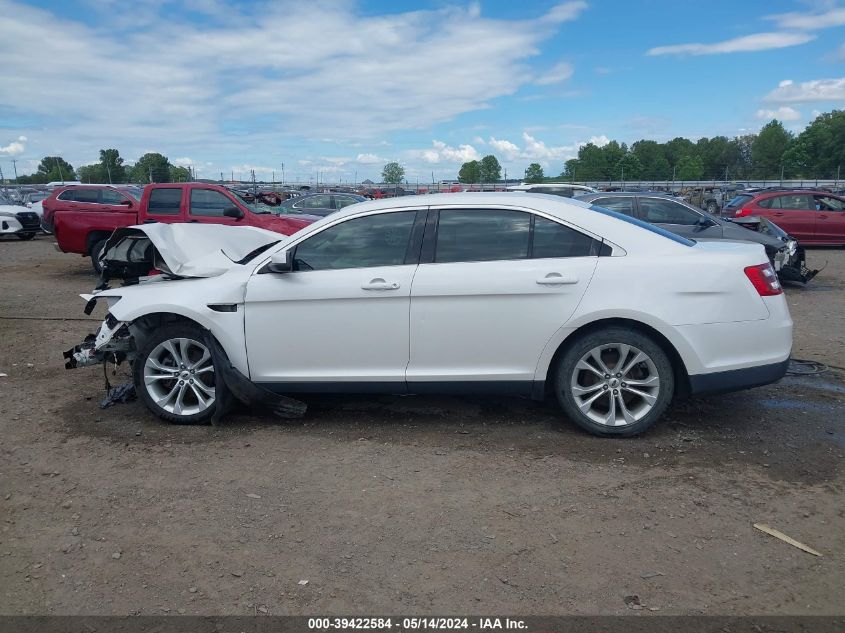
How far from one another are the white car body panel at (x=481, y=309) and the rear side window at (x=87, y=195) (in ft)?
41.2

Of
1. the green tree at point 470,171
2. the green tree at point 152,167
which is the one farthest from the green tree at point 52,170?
the green tree at point 470,171

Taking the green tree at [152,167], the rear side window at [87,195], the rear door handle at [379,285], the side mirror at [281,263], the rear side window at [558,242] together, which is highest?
the green tree at [152,167]

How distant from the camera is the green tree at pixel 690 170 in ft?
232

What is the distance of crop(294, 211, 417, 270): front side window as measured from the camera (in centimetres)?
482

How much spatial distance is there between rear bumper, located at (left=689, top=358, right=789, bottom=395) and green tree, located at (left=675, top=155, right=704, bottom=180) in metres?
70.4

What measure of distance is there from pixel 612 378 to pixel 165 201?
33.2ft

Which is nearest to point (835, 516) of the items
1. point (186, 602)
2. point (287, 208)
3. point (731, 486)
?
point (731, 486)

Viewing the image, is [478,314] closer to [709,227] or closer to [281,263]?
[281,263]

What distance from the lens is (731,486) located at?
397cm

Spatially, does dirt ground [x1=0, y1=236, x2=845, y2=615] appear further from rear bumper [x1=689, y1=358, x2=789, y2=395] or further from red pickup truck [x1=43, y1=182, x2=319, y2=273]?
red pickup truck [x1=43, y1=182, x2=319, y2=273]

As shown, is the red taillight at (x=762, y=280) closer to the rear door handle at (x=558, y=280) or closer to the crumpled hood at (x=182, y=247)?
the rear door handle at (x=558, y=280)

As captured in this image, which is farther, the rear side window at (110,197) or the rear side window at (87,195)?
the rear side window at (87,195)


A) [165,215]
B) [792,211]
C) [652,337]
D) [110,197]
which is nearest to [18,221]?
[110,197]

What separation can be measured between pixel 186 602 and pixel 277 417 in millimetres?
2317
